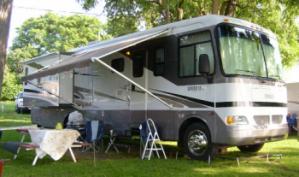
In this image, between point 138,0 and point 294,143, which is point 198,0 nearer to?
point 138,0

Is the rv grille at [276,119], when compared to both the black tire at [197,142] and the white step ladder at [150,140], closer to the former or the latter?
the black tire at [197,142]

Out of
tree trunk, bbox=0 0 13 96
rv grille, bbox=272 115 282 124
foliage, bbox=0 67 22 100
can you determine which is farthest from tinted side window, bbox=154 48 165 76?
foliage, bbox=0 67 22 100

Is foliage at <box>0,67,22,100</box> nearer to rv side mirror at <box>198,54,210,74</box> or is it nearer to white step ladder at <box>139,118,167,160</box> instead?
white step ladder at <box>139,118,167,160</box>

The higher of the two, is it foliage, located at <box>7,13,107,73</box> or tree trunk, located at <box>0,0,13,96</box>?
foliage, located at <box>7,13,107,73</box>

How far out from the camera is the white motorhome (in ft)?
28.7

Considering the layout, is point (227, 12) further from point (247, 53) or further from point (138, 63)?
point (247, 53)

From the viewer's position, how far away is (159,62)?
33.6 feet

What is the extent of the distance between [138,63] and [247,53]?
280 centimetres

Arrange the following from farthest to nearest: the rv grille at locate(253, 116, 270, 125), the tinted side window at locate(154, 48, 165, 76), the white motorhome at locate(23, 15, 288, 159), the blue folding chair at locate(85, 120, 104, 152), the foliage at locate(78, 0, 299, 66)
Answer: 1. the foliage at locate(78, 0, 299, 66)
2. the tinted side window at locate(154, 48, 165, 76)
3. the blue folding chair at locate(85, 120, 104, 152)
4. the rv grille at locate(253, 116, 270, 125)
5. the white motorhome at locate(23, 15, 288, 159)

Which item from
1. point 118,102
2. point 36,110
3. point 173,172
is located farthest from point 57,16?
point 173,172

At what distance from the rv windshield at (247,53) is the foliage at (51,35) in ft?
141

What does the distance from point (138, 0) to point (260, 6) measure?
14.7 ft

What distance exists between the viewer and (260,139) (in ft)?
29.6

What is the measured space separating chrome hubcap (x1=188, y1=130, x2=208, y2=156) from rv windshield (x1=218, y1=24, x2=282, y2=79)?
4.77 feet
